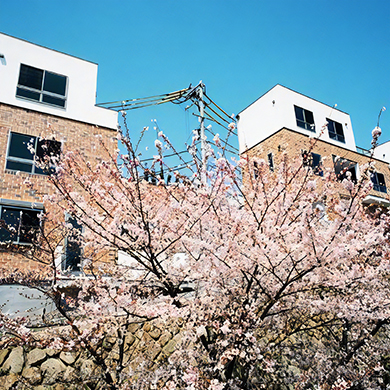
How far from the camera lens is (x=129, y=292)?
550 cm

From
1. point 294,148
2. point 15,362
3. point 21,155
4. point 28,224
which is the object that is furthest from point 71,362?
point 294,148

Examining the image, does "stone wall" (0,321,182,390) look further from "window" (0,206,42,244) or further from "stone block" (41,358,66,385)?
"window" (0,206,42,244)

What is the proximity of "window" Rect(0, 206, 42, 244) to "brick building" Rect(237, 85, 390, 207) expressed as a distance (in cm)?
1076

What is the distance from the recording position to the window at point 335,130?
18953 millimetres

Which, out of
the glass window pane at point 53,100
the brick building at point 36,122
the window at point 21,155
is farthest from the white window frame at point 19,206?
the glass window pane at point 53,100

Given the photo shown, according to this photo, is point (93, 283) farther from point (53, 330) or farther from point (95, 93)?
point (95, 93)

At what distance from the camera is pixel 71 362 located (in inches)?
270

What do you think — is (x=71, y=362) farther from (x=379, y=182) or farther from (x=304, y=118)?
(x=379, y=182)

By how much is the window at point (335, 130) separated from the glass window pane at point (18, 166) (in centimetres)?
1668

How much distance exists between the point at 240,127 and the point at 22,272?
14.8m

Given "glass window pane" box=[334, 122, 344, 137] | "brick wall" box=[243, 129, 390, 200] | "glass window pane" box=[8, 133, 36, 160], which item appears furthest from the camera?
"glass window pane" box=[334, 122, 344, 137]

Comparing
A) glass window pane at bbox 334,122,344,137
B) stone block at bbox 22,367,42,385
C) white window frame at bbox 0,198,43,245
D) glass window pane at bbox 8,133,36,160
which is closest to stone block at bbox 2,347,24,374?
stone block at bbox 22,367,42,385

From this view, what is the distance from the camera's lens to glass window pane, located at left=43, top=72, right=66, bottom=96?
508 inches

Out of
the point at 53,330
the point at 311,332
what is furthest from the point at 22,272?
the point at 311,332
